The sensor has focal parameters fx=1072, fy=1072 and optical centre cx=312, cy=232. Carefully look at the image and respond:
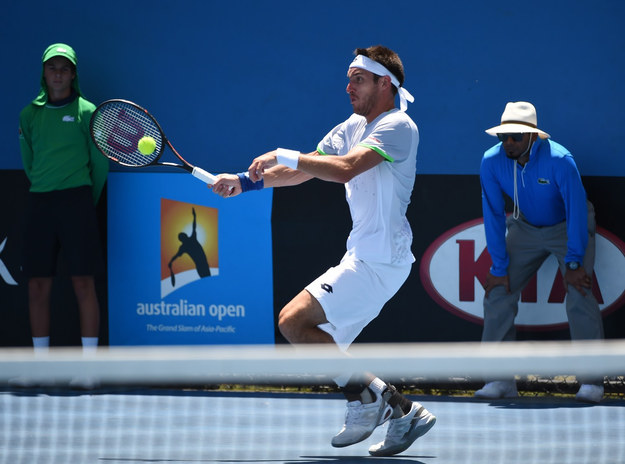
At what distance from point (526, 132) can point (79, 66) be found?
2.57 meters

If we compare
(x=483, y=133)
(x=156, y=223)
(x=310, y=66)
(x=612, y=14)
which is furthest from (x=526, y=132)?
(x=156, y=223)

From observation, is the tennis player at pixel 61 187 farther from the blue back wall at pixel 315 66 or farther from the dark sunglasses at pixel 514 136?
the dark sunglasses at pixel 514 136

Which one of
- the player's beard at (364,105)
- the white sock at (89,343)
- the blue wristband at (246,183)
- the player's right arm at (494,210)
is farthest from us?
the white sock at (89,343)

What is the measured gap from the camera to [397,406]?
4.45 meters

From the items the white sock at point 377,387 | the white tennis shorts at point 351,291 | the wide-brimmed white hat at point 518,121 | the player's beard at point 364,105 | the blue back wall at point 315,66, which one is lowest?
the white sock at point 377,387

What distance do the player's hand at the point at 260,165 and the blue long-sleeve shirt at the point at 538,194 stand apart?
5.21 ft

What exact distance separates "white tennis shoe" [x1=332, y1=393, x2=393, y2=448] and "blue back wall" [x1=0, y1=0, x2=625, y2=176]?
1.78 m

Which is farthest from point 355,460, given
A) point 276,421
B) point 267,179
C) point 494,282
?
point 494,282

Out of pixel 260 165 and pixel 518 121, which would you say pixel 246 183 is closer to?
pixel 260 165

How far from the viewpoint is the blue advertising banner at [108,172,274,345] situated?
5980mm

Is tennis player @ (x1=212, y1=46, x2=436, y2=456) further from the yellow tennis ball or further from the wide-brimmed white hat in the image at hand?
the wide-brimmed white hat

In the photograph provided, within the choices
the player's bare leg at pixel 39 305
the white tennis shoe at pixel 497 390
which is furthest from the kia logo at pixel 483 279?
the player's bare leg at pixel 39 305

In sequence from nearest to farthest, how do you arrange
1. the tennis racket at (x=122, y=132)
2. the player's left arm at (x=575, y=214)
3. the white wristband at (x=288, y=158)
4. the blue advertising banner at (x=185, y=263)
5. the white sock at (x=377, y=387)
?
the white wristband at (x=288, y=158), the white sock at (x=377, y=387), the tennis racket at (x=122, y=132), the player's left arm at (x=575, y=214), the blue advertising banner at (x=185, y=263)

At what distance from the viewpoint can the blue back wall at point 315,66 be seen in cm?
562
